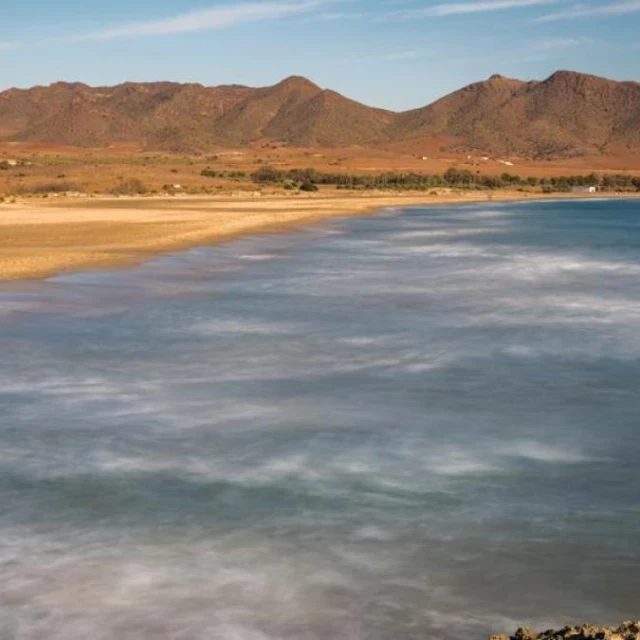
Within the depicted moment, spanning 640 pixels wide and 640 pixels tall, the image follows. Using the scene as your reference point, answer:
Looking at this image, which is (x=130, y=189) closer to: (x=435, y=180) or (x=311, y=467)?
(x=435, y=180)

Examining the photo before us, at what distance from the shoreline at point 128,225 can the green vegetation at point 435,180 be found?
28.2m

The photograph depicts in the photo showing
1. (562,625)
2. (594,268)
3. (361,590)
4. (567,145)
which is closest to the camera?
(562,625)

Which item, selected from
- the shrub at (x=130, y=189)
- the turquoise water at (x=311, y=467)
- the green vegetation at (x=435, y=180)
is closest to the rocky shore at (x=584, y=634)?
the turquoise water at (x=311, y=467)

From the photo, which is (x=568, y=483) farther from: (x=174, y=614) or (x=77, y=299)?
(x=77, y=299)

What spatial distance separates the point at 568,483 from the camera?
9828 mm

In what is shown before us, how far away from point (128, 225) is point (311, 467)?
32069mm

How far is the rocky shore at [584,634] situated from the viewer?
567 centimetres

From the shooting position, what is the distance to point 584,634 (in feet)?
19.1

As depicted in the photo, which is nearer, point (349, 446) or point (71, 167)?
point (349, 446)

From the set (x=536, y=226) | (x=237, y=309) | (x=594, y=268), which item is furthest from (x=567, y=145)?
(x=237, y=309)

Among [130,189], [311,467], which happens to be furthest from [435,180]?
[311,467]

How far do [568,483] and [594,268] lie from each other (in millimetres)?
23201

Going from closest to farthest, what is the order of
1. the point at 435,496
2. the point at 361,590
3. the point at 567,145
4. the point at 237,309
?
the point at 361,590 → the point at 435,496 → the point at 237,309 → the point at 567,145

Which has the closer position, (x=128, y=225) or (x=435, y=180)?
(x=128, y=225)
